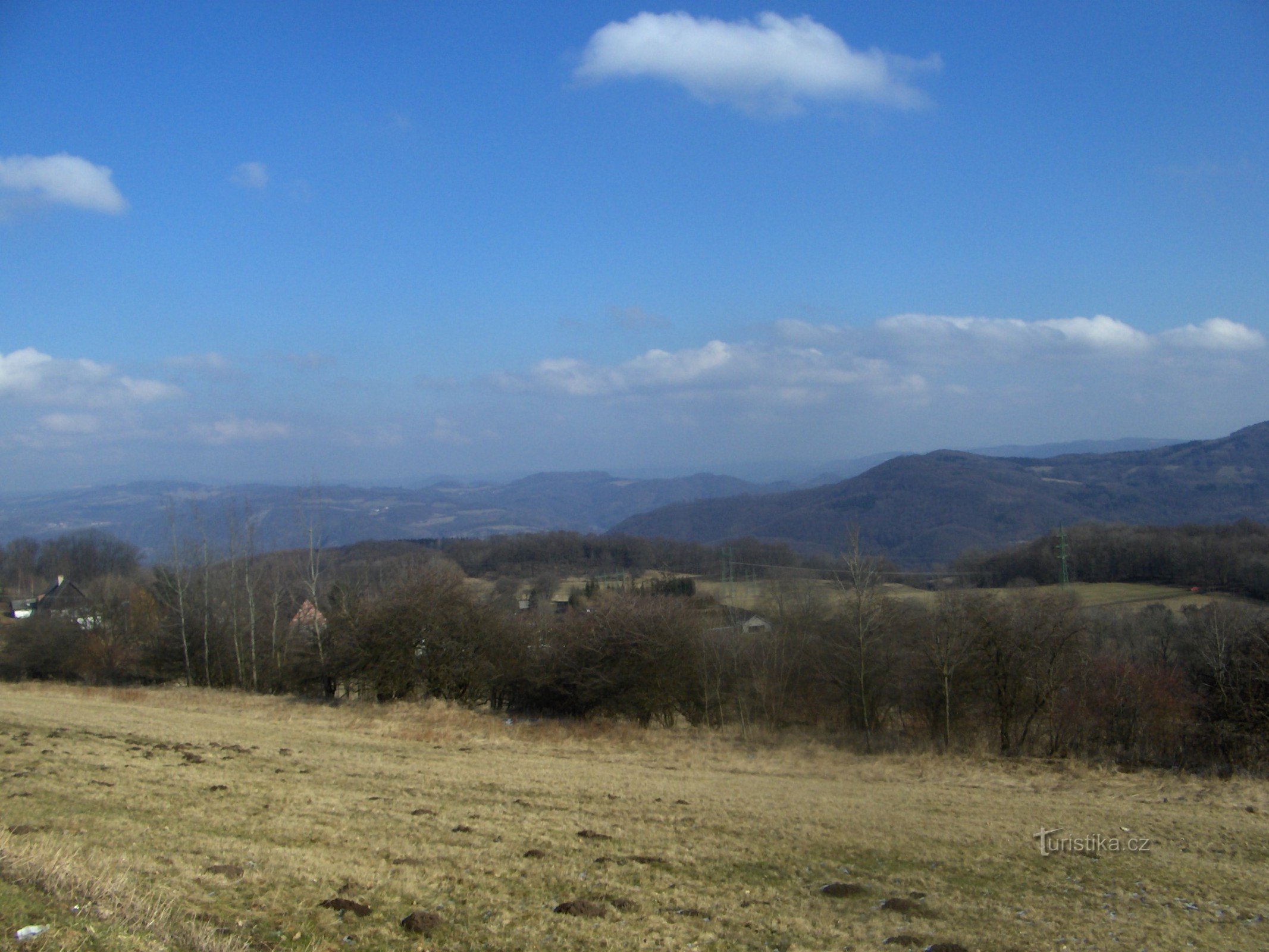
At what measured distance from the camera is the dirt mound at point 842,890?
37.2ft

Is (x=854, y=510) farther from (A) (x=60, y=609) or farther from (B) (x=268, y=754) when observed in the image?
(B) (x=268, y=754)

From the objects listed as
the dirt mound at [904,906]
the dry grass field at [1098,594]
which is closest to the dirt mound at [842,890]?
the dirt mound at [904,906]

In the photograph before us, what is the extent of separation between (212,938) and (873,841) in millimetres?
11989

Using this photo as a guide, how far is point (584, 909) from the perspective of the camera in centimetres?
975

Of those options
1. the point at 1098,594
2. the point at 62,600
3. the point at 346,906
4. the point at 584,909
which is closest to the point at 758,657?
the point at 584,909

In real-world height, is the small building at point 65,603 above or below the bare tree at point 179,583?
below

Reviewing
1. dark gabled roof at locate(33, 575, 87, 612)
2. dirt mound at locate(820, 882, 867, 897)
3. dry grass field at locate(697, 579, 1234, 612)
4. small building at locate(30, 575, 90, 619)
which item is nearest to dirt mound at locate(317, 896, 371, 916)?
dirt mound at locate(820, 882, 867, 897)

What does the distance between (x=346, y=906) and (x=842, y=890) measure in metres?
7.05

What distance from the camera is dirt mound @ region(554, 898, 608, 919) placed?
31.6ft

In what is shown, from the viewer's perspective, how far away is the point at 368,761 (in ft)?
71.8

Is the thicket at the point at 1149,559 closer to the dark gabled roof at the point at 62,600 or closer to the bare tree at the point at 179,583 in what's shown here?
the bare tree at the point at 179,583

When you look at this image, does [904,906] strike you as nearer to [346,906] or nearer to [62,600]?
[346,906]

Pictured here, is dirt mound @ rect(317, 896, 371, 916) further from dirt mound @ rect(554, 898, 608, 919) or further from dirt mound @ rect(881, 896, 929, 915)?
dirt mound @ rect(881, 896, 929, 915)

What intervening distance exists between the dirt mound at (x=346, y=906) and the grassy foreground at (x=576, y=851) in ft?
0.44
